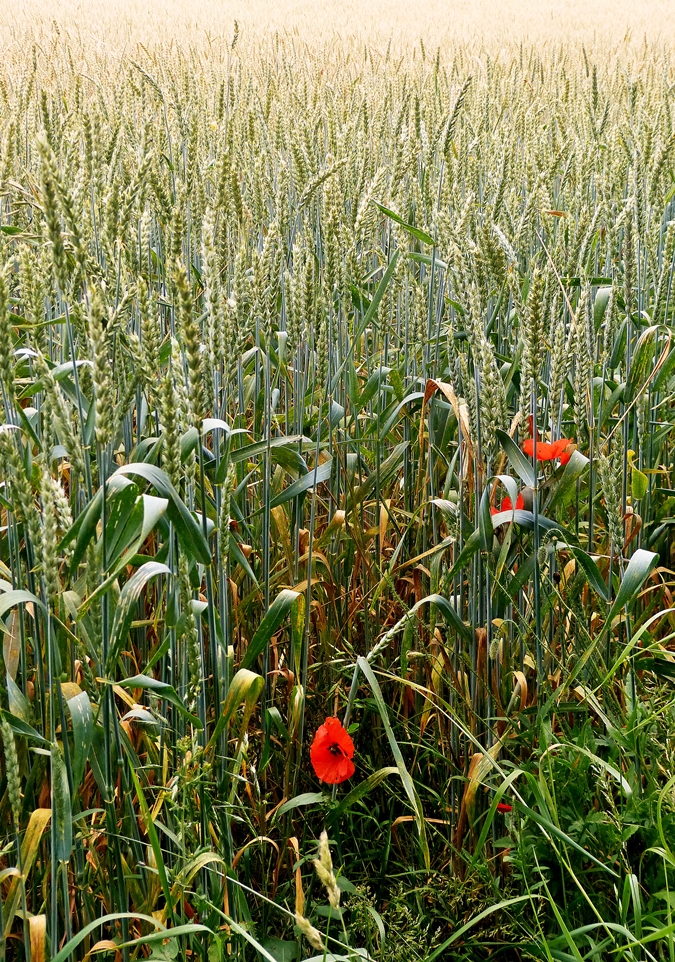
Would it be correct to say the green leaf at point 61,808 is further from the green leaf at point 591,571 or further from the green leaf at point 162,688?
the green leaf at point 591,571

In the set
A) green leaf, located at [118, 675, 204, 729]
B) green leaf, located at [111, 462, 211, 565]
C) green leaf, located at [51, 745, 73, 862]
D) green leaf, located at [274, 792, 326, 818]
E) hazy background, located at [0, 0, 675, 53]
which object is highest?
hazy background, located at [0, 0, 675, 53]

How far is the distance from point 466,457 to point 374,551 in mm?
469

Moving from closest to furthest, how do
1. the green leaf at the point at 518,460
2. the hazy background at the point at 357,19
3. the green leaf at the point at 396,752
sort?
the green leaf at the point at 396,752, the green leaf at the point at 518,460, the hazy background at the point at 357,19

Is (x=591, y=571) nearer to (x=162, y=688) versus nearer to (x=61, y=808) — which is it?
(x=162, y=688)

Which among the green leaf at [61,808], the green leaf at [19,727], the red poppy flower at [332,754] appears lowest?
the red poppy flower at [332,754]

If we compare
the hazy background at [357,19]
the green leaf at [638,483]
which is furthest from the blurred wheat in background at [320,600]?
the hazy background at [357,19]

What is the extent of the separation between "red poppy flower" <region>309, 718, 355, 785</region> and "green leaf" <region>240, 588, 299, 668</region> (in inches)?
6.9

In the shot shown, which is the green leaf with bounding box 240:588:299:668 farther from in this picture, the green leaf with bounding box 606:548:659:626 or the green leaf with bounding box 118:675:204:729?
the green leaf with bounding box 606:548:659:626

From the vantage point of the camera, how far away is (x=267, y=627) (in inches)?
48.4

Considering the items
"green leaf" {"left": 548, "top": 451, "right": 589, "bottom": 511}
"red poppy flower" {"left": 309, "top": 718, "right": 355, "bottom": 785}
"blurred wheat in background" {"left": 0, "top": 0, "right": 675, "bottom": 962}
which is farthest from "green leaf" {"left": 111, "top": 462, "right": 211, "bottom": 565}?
"green leaf" {"left": 548, "top": 451, "right": 589, "bottom": 511}

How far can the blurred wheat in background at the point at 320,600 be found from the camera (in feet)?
3.46

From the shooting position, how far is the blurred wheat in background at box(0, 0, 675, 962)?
1054mm

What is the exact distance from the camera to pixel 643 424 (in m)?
1.63

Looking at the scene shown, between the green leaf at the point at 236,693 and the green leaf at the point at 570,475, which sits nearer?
the green leaf at the point at 236,693
